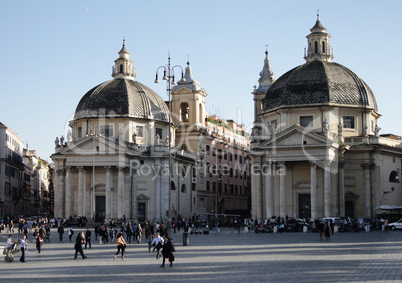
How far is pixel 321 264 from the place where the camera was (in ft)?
96.3

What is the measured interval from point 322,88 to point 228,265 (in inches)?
1832

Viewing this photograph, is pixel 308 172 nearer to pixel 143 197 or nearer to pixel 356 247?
pixel 143 197

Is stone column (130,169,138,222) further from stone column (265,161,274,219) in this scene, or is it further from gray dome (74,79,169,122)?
stone column (265,161,274,219)

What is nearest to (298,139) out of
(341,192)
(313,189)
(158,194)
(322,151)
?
(322,151)

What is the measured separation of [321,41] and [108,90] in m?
26.2

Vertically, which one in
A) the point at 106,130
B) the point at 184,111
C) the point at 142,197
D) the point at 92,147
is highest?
the point at 184,111

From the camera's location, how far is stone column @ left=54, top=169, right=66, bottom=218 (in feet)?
260

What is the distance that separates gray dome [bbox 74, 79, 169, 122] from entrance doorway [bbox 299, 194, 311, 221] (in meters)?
22.6

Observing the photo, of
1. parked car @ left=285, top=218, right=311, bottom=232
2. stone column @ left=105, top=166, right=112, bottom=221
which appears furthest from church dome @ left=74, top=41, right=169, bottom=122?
parked car @ left=285, top=218, right=311, bottom=232

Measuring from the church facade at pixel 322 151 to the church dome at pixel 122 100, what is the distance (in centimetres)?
1480

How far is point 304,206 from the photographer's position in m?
71.3

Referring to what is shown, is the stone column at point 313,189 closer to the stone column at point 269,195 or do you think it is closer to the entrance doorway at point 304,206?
the entrance doorway at point 304,206

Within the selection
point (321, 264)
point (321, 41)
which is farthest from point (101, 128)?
point (321, 264)

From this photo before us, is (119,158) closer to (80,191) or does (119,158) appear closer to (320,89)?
(80,191)
